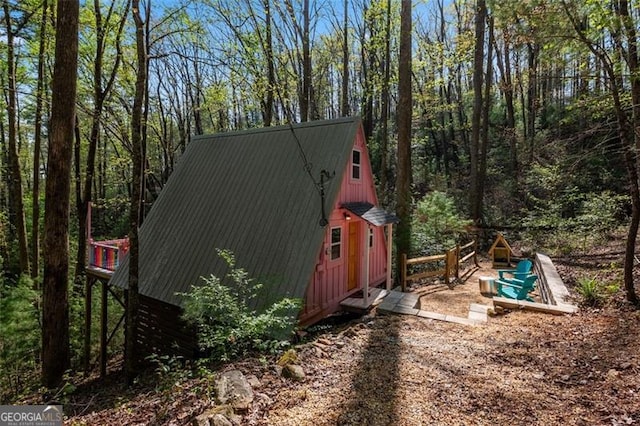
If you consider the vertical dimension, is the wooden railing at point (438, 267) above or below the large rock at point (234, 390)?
above

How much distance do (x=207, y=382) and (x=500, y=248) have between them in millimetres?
11262

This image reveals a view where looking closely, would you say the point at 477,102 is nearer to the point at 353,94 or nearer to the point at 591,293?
the point at 591,293

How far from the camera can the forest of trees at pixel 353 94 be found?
20.1ft

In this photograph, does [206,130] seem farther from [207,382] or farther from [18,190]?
[207,382]

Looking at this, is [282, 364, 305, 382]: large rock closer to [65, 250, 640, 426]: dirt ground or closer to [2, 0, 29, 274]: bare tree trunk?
[65, 250, 640, 426]: dirt ground

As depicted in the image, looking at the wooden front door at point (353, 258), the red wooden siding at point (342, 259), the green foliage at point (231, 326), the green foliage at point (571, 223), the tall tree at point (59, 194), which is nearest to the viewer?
the green foliage at point (231, 326)

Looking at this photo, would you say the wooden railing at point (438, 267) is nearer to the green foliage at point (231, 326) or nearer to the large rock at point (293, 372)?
the green foliage at point (231, 326)

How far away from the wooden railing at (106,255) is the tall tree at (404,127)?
8.08 m

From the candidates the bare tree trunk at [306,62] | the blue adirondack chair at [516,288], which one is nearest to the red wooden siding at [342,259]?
the blue adirondack chair at [516,288]

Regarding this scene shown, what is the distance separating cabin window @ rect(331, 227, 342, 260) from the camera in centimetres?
796

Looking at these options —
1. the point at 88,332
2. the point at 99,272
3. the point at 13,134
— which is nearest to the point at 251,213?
the point at 99,272

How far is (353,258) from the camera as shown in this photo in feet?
29.5

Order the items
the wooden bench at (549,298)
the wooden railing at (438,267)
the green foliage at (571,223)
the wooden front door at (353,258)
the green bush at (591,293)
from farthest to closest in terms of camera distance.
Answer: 1. the green foliage at (571,223)
2. the wooden railing at (438,267)
3. the wooden front door at (353,258)
4. the wooden bench at (549,298)
5. the green bush at (591,293)

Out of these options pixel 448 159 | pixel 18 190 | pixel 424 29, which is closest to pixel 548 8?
pixel 18 190
